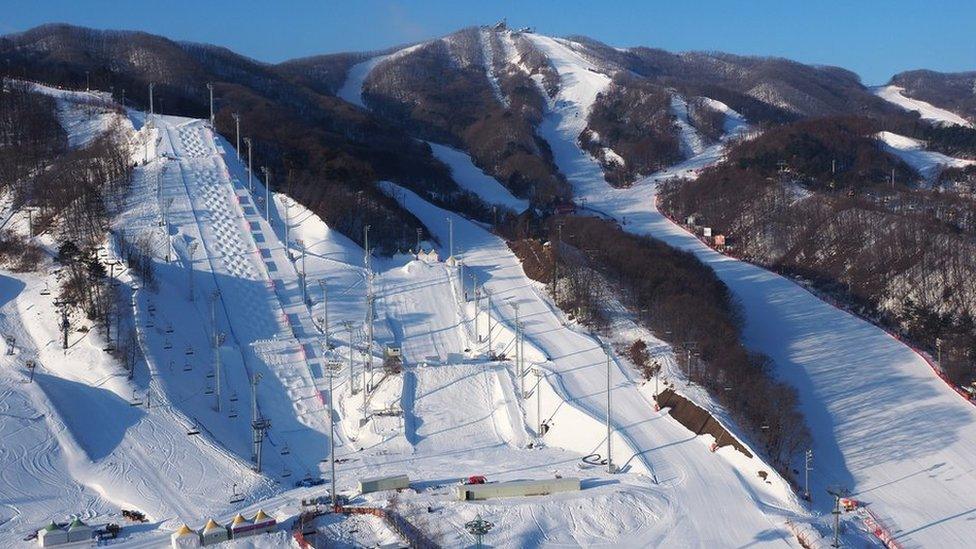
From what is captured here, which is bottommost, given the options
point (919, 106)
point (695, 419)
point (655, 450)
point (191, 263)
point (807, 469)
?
point (807, 469)

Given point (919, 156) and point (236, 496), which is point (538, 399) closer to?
point (236, 496)

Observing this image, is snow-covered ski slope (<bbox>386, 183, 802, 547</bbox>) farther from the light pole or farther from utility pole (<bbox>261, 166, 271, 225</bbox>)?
utility pole (<bbox>261, 166, 271, 225</bbox>)

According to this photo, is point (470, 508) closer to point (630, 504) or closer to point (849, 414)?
point (630, 504)

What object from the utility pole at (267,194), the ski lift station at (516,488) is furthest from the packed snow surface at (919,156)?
the ski lift station at (516,488)

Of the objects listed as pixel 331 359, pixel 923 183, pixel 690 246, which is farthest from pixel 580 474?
pixel 923 183

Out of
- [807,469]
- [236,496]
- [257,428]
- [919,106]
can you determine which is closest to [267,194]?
[257,428]

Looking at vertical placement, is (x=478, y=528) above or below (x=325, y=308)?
below

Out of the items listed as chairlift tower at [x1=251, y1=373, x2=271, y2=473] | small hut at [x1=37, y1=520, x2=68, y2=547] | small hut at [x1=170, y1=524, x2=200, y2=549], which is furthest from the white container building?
small hut at [x1=37, y1=520, x2=68, y2=547]

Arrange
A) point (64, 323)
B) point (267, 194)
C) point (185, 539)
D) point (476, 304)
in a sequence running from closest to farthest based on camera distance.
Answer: point (185, 539) < point (64, 323) < point (476, 304) < point (267, 194)
